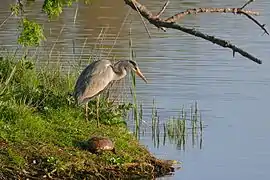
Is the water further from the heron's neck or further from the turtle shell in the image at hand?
the heron's neck

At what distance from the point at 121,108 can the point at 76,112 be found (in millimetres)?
591

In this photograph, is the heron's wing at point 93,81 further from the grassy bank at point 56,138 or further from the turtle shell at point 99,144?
the turtle shell at point 99,144

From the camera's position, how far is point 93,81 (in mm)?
9539

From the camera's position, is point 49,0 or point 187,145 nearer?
point 49,0

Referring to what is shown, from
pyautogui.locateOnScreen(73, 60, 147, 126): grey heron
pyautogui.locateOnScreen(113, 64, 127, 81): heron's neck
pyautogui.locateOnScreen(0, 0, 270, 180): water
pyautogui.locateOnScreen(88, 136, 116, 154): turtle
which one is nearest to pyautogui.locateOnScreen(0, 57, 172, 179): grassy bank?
pyautogui.locateOnScreen(88, 136, 116, 154): turtle

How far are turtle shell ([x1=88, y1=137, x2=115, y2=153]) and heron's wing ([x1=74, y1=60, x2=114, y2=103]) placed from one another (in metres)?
0.82

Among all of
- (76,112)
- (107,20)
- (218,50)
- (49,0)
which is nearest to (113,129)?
(76,112)

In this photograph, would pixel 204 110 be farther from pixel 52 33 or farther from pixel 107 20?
pixel 107 20

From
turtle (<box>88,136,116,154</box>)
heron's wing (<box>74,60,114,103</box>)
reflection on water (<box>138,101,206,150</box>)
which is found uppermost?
heron's wing (<box>74,60,114,103</box>)

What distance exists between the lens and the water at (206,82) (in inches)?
421

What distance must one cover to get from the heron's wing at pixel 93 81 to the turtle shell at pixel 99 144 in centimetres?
82

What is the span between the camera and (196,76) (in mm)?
15203

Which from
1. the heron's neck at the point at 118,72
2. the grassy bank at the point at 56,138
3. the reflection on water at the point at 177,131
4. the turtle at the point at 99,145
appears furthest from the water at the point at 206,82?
the heron's neck at the point at 118,72

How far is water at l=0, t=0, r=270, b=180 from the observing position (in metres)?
10.7
